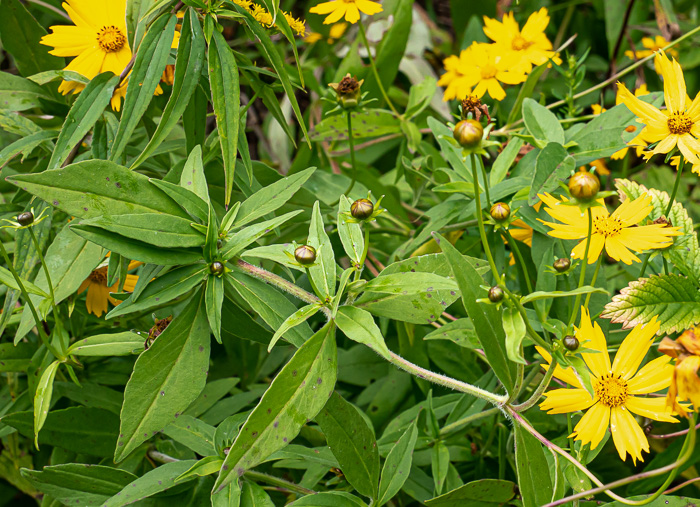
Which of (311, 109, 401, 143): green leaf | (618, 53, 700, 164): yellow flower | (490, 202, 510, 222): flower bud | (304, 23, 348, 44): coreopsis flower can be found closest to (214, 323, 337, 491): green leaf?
(490, 202, 510, 222): flower bud

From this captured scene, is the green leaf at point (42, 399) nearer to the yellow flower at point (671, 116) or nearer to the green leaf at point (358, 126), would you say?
the green leaf at point (358, 126)

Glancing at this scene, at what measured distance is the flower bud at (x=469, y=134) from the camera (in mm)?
517

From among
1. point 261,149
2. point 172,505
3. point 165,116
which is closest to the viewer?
point 165,116

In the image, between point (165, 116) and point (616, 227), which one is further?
point (616, 227)

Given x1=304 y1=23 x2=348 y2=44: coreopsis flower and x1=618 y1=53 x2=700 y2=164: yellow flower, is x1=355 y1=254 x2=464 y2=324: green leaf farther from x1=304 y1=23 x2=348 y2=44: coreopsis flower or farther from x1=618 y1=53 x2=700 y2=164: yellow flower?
x1=304 y1=23 x2=348 y2=44: coreopsis flower

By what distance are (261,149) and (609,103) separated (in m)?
0.87

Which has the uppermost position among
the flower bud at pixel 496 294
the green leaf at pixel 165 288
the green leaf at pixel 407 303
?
the flower bud at pixel 496 294

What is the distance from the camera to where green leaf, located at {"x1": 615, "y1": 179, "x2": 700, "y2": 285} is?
0.73m

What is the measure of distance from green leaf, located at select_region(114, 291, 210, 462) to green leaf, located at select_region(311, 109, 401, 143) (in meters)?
0.52

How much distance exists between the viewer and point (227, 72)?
2.14 ft

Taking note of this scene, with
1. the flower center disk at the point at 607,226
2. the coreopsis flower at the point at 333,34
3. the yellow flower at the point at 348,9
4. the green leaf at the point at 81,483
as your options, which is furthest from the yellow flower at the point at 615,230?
the coreopsis flower at the point at 333,34

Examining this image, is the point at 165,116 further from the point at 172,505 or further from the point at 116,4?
the point at 172,505

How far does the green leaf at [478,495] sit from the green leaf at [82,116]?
1.77 feet

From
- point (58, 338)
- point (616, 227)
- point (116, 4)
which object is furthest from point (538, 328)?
point (116, 4)
